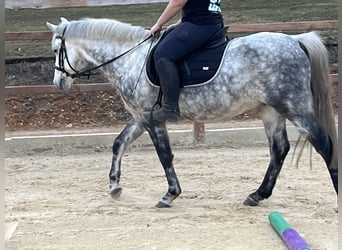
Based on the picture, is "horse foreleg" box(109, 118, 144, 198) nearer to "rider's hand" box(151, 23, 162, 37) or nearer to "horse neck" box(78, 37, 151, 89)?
"horse neck" box(78, 37, 151, 89)

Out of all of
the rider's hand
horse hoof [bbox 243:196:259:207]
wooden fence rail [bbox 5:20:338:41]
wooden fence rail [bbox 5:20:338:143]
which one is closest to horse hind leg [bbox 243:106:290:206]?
horse hoof [bbox 243:196:259:207]

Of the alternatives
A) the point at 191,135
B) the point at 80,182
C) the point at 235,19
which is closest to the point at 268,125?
the point at 80,182

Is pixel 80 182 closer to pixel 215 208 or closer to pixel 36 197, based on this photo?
pixel 36 197

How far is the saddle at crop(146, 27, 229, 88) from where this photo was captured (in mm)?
4742

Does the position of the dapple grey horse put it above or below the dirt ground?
above

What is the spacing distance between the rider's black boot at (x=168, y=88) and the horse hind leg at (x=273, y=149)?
2.37 feet

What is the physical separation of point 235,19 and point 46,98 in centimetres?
362

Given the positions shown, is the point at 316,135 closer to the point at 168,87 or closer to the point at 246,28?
the point at 168,87

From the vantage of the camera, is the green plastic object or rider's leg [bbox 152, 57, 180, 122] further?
rider's leg [bbox 152, 57, 180, 122]

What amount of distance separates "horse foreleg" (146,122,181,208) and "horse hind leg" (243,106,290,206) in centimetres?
57

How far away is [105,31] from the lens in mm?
5230

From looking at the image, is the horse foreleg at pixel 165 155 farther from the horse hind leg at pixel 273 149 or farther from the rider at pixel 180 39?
the horse hind leg at pixel 273 149

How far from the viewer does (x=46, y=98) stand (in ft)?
31.3

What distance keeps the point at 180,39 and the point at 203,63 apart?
254mm
